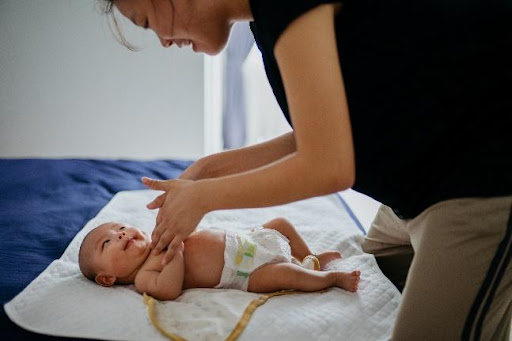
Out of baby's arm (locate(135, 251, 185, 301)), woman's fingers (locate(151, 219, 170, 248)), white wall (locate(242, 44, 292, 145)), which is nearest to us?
woman's fingers (locate(151, 219, 170, 248))

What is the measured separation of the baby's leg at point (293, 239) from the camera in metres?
1.48

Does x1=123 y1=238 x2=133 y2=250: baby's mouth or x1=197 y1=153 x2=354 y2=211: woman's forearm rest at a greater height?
x1=197 y1=153 x2=354 y2=211: woman's forearm

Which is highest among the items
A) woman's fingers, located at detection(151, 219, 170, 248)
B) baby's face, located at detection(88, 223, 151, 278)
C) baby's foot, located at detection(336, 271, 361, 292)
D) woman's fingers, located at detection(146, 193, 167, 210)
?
woman's fingers, located at detection(146, 193, 167, 210)

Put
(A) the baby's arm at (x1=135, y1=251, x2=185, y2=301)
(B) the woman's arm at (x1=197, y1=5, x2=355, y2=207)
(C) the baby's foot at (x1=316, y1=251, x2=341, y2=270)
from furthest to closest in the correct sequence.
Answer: (C) the baby's foot at (x1=316, y1=251, x2=341, y2=270)
(A) the baby's arm at (x1=135, y1=251, x2=185, y2=301)
(B) the woman's arm at (x1=197, y1=5, x2=355, y2=207)

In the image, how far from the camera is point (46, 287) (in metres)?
1.20

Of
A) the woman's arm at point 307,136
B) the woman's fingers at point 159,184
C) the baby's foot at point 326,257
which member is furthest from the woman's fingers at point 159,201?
the baby's foot at point 326,257

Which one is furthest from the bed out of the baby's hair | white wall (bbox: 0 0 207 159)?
white wall (bbox: 0 0 207 159)

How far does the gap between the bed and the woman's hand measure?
0.88 ft

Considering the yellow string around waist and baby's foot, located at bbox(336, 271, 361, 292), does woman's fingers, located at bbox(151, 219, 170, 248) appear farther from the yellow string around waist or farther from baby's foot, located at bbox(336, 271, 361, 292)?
baby's foot, located at bbox(336, 271, 361, 292)

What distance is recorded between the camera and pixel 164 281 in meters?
1.22

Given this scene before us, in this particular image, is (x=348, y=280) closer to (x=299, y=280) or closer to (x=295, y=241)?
(x=299, y=280)

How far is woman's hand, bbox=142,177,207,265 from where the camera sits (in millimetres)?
963

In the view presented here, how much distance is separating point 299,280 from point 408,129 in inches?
19.5

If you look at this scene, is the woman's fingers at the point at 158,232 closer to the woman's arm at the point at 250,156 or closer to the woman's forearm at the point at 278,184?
the woman's forearm at the point at 278,184
